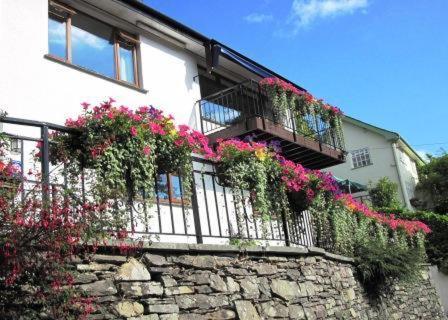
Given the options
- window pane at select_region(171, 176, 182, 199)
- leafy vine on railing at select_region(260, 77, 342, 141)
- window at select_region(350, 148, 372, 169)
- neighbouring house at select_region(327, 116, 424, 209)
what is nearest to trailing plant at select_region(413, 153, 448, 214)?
neighbouring house at select_region(327, 116, 424, 209)

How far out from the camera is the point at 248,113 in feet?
42.0

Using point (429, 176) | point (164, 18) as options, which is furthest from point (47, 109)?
point (429, 176)

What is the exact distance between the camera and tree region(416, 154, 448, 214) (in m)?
30.3

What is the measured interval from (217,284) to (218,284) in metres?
0.02

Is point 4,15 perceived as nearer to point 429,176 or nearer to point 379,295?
point 379,295

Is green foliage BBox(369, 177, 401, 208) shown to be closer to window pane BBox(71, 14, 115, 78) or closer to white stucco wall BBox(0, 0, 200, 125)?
white stucco wall BBox(0, 0, 200, 125)

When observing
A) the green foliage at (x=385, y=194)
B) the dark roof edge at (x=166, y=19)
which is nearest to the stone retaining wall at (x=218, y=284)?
the dark roof edge at (x=166, y=19)

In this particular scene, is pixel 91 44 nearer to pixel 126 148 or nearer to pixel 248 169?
pixel 248 169

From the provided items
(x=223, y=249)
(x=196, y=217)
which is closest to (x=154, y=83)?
(x=196, y=217)

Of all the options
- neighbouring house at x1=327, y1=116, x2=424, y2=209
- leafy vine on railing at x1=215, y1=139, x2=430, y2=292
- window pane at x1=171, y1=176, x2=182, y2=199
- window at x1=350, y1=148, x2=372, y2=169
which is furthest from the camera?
window at x1=350, y1=148, x2=372, y2=169

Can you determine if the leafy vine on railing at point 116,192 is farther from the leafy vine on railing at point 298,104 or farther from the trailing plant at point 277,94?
the leafy vine on railing at point 298,104

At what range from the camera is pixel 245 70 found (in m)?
14.1

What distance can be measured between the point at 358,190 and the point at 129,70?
20.6m

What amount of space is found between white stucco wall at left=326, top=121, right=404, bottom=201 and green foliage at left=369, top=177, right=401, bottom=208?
1.66 metres
